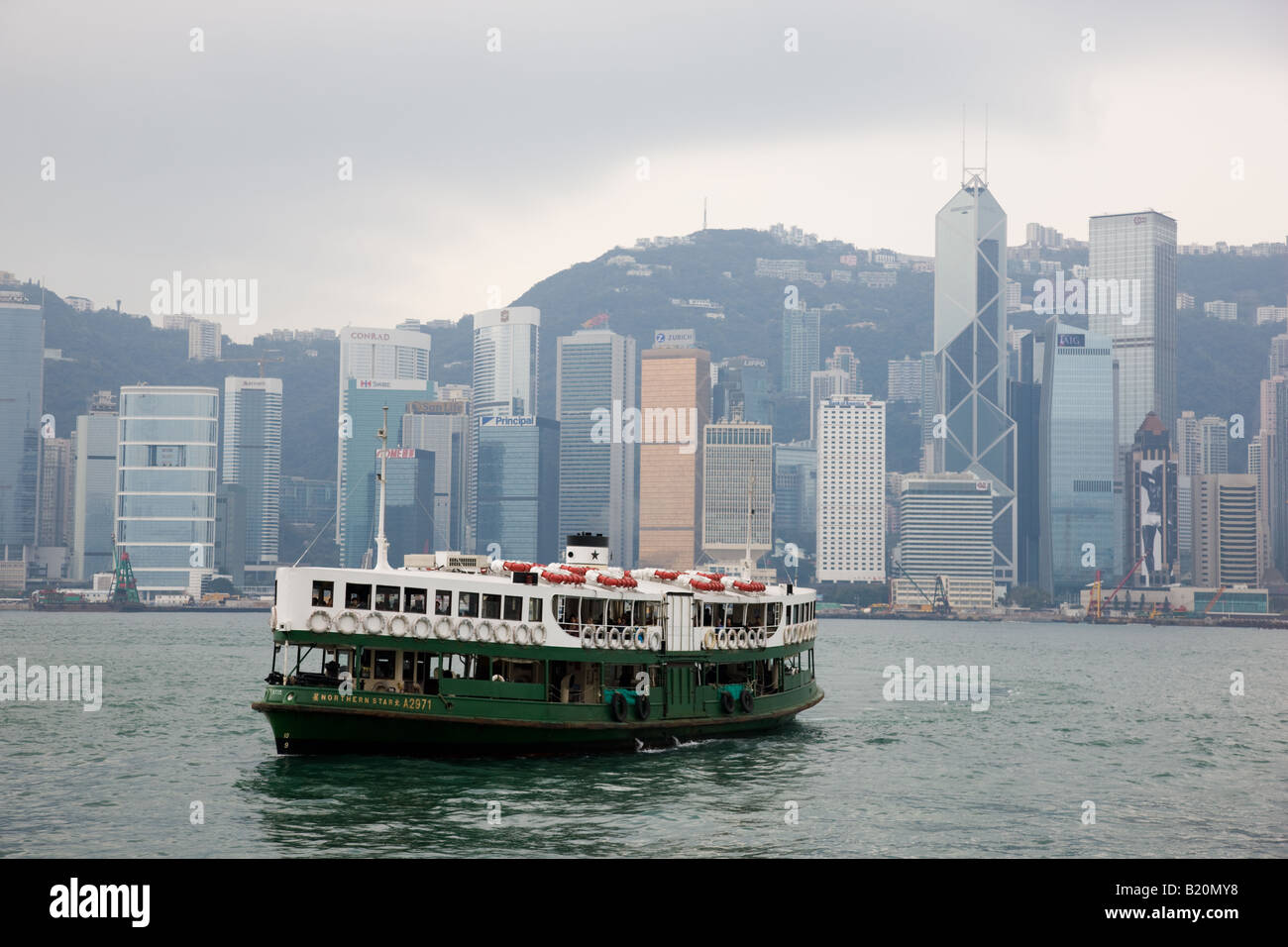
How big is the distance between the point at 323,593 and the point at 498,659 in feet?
17.5

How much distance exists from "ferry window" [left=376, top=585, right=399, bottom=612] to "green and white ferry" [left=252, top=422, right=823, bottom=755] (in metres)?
0.04

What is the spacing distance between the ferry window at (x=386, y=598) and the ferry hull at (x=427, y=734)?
2715 millimetres

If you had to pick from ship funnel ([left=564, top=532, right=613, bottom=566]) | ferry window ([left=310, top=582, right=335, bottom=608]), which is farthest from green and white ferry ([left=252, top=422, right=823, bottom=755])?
ship funnel ([left=564, top=532, right=613, bottom=566])

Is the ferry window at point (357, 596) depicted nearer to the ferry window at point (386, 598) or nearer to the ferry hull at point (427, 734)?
the ferry window at point (386, 598)

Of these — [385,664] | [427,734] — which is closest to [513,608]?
[385,664]

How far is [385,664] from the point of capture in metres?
35.5

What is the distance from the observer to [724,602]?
145 ft

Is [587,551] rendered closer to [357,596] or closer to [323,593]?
[357,596]

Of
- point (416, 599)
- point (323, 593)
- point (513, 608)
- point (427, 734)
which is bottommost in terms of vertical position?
point (427, 734)

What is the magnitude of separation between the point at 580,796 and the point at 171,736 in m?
20.2

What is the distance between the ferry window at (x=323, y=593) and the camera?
34625 mm

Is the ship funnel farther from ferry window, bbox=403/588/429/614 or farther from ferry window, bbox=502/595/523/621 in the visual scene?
ferry window, bbox=403/588/429/614

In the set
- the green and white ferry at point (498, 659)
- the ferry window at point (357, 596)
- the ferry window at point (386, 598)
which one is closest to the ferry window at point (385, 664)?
the green and white ferry at point (498, 659)
